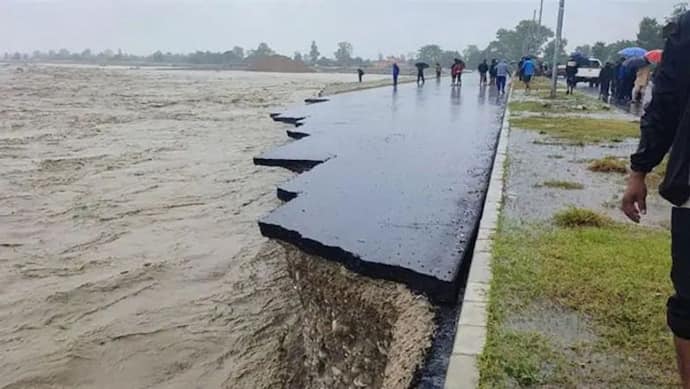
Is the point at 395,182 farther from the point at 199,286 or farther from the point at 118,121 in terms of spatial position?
the point at 118,121

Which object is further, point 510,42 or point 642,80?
point 510,42

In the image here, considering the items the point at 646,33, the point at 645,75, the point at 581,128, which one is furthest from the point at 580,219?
the point at 646,33

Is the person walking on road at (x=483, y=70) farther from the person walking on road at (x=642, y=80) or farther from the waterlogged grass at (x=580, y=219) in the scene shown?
the waterlogged grass at (x=580, y=219)

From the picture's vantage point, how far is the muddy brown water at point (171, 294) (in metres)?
4.33

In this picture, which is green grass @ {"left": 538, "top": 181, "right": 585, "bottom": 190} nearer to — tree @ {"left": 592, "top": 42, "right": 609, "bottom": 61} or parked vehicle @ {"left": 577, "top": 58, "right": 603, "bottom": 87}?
parked vehicle @ {"left": 577, "top": 58, "right": 603, "bottom": 87}

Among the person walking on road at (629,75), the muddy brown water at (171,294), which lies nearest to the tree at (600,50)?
the person walking on road at (629,75)

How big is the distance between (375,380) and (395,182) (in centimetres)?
353

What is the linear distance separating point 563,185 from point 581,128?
607 cm

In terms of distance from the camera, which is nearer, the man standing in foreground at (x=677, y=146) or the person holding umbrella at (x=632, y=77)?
the man standing in foreground at (x=677, y=146)

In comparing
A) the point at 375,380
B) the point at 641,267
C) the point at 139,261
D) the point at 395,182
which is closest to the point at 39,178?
the point at 139,261

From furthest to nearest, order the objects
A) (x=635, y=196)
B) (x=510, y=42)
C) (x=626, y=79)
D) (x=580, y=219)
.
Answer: (x=510, y=42)
(x=626, y=79)
(x=580, y=219)
(x=635, y=196)

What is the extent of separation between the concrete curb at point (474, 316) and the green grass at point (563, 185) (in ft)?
4.72

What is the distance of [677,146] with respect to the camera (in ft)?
7.32

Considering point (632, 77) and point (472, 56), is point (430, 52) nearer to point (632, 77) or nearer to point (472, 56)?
point (472, 56)
